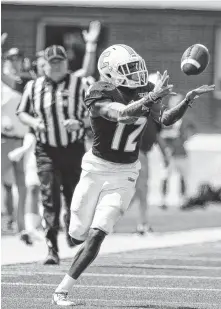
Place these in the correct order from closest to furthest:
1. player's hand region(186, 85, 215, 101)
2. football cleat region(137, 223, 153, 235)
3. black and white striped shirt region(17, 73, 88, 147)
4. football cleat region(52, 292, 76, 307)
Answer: player's hand region(186, 85, 215, 101)
football cleat region(52, 292, 76, 307)
black and white striped shirt region(17, 73, 88, 147)
football cleat region(137, 223, 153, 235)

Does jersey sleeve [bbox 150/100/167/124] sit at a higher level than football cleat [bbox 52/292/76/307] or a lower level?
higher

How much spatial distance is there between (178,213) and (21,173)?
4.73 meters

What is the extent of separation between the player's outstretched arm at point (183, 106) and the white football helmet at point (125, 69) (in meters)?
0.33

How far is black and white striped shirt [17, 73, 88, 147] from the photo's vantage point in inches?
478

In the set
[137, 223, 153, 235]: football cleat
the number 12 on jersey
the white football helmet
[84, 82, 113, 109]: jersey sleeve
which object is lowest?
[137, 223, 153, 235]: football cleat

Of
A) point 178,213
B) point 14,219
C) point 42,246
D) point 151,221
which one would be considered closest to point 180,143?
point 178,213

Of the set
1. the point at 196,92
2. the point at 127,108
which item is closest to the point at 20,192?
the point at 127,108

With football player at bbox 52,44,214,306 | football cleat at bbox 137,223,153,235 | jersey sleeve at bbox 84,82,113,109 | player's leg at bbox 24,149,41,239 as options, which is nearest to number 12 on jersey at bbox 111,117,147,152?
football player at bbox 52,44,214,306

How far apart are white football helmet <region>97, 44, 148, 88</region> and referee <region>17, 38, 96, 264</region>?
9.34ft

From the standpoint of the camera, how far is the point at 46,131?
40.0 feet

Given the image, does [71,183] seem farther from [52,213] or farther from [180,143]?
[180,143]

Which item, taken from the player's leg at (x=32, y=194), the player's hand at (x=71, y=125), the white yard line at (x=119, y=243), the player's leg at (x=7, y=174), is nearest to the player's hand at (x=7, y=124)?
the player's leg at (x=7, y=174)

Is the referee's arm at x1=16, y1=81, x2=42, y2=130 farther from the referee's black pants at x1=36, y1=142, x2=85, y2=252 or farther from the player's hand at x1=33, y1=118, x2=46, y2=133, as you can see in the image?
the referee's black pants at x1=36, y1=142, x2=85, y2=252

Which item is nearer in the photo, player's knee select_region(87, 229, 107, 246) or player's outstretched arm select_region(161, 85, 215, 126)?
player's outstretched arm select_region(161, 85, 215, 126)
